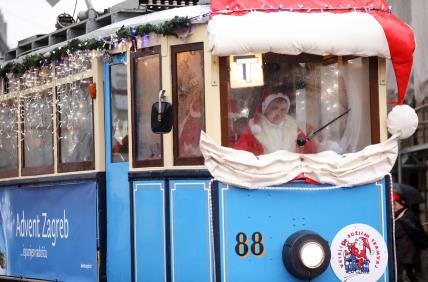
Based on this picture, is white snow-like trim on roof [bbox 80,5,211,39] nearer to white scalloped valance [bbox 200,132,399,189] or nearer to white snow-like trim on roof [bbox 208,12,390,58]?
white snow-like trim on roof [bbox 208,12,390,58]

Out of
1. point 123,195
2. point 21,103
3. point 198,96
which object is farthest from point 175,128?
point 21,103

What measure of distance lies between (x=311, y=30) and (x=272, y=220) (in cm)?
149

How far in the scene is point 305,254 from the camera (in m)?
6.76

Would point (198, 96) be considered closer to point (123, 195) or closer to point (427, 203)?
point (123, 195)

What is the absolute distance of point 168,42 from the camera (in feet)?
24.0

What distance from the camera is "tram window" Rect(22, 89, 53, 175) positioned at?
8969 millimetres

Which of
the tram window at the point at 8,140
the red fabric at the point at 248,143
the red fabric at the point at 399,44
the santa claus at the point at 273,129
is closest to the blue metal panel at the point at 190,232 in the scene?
the red fabric at the point at 248,143

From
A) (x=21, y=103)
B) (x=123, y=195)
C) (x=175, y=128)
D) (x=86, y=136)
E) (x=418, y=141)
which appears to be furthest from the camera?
(x=418, y=141)

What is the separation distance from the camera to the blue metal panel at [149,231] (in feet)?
23.8

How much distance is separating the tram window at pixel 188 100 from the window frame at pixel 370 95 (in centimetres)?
18

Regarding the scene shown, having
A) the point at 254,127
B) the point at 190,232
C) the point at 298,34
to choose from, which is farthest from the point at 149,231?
the point at 298,34

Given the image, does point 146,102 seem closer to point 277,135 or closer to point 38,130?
point 277,135

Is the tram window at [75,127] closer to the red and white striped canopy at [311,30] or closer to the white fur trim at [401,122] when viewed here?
the red and white striped canopy at [311,30]

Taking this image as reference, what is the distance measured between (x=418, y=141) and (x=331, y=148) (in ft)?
25.3
